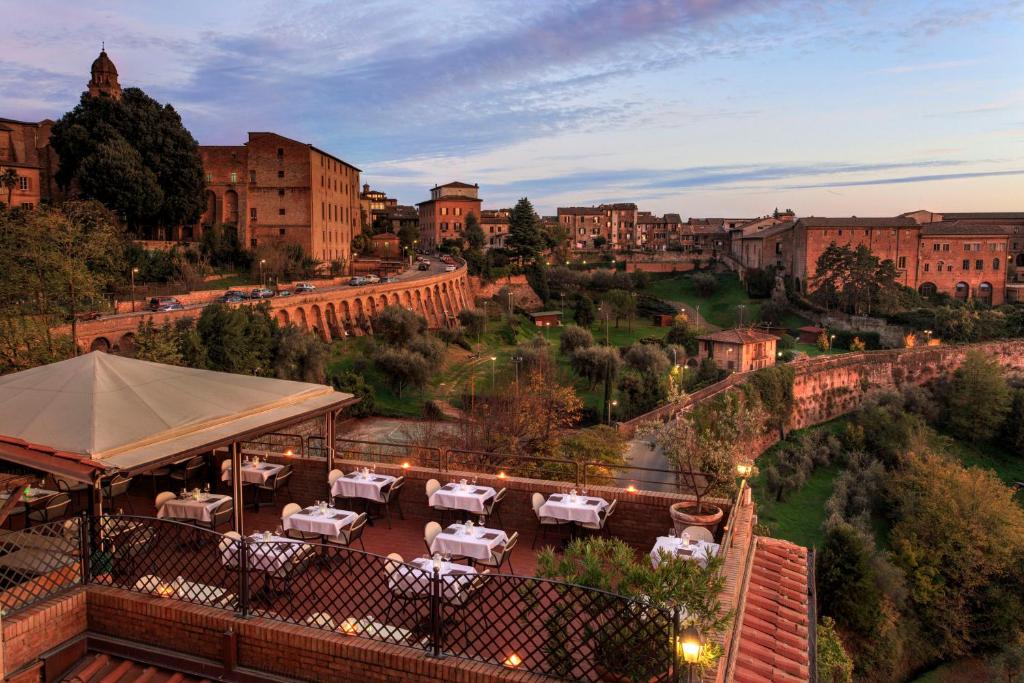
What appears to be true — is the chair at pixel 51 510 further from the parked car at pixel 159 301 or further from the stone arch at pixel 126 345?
the parked car at pixel 159 301

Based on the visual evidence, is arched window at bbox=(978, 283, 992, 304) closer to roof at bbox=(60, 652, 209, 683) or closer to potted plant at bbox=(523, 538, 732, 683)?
potted plant at bbox=(523, 538, 732, 683)

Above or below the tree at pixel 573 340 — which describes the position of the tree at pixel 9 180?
above

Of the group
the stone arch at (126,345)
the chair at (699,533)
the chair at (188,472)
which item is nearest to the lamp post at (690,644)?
the chair at (699,533)

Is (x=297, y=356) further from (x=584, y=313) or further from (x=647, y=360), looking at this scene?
(x=584, y=313)

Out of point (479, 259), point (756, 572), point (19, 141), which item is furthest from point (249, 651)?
point (479, 259)

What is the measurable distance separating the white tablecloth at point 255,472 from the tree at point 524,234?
69829mm

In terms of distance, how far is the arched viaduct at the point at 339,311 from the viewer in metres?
30.3

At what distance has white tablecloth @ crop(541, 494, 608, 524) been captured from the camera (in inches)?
357

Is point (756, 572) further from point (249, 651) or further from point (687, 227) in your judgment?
point (687, 227)

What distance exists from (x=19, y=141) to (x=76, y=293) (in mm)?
42107

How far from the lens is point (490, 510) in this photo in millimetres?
9680

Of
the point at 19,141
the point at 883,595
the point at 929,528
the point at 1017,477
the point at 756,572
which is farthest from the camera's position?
the point at 19,141

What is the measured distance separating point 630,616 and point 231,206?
213 ft

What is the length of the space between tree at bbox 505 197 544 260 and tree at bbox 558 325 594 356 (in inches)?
1097
